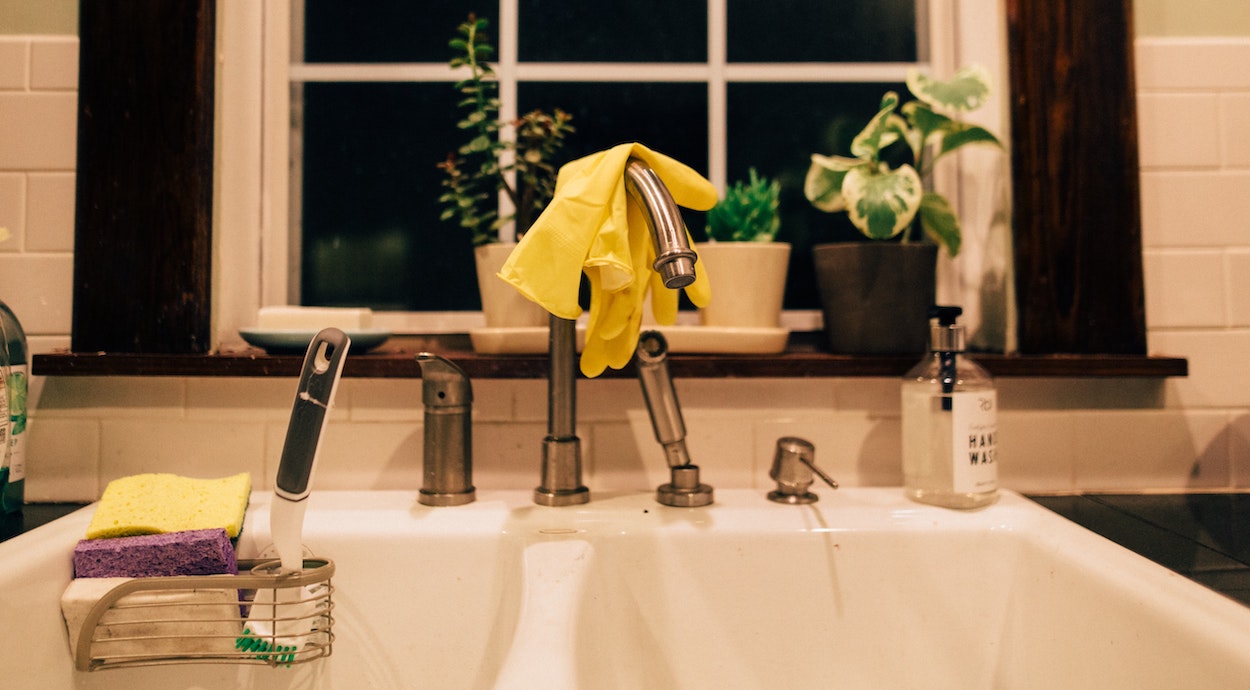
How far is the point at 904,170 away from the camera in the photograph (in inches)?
33.8

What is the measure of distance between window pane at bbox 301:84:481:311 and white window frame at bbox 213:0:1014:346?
0.09ft

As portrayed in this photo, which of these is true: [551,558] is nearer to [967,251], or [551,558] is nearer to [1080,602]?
[1080,602]

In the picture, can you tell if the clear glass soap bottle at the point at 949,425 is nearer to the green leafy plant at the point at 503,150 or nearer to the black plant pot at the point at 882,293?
the black plant pot at the point at 882,293

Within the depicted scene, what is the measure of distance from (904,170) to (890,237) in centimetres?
8

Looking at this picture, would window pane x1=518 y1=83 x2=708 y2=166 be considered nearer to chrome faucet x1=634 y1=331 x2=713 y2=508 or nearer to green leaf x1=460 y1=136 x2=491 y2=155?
green leaf x1=460 y1=136 x2=491 y2=155

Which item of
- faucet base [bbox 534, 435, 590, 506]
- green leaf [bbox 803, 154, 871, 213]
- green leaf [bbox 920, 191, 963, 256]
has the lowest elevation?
faucet base [bbox 534, 435, 590, 506]

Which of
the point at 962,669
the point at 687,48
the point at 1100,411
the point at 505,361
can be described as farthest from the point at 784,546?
the point at 687,48

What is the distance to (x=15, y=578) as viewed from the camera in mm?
573

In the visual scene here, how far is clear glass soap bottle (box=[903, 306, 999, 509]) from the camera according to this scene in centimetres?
75

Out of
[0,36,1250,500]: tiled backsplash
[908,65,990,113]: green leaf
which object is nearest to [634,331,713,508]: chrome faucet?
[0,36,1250,500]: tiled backsplash

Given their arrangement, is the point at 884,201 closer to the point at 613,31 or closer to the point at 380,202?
the point at 613,31

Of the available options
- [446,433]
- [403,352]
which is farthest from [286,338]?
[446,433]

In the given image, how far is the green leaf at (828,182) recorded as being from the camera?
900mm

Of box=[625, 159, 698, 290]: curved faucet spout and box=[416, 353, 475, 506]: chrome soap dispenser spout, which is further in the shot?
box=[416, 353, 475, 506]: chrome soap dispenser spout
